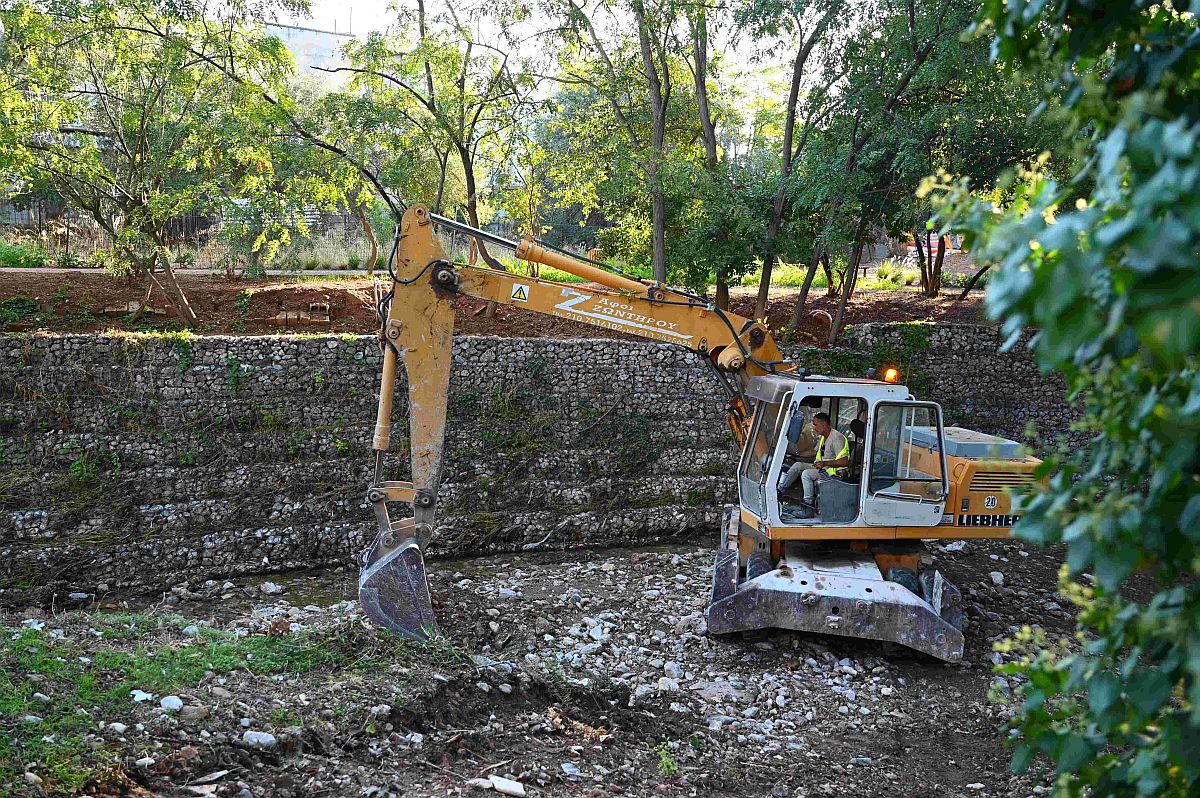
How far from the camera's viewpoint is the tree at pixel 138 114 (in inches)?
440

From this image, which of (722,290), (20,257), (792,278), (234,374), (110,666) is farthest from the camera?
(792,278)

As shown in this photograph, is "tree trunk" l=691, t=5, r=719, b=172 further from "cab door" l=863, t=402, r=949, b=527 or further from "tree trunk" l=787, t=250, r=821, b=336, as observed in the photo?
"cab door" l=863, t=402, r=949, b=527

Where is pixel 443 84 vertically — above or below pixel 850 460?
above

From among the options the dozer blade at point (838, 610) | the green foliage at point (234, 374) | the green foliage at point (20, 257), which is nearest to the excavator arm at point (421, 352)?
the dozer blade at point (838, 610)

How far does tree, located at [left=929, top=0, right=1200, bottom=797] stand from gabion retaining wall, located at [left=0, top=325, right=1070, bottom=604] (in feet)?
29.9

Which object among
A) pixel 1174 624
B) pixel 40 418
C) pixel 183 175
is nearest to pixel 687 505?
pixel 40 418

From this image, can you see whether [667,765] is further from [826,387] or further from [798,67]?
[798,67]

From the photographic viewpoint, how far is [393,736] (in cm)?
580

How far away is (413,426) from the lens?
7.30 metres

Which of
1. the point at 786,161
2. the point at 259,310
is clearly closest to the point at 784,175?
the point at 786,161

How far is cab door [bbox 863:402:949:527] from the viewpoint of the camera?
7688 mm

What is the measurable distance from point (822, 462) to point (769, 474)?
2.01ft

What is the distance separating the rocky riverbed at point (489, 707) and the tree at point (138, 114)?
5713 millimetres

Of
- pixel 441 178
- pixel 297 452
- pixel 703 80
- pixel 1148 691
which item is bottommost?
pixel 297 452
